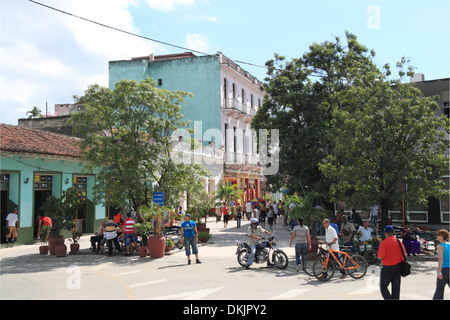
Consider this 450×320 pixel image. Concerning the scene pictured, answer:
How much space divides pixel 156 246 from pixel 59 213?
13.1 ft

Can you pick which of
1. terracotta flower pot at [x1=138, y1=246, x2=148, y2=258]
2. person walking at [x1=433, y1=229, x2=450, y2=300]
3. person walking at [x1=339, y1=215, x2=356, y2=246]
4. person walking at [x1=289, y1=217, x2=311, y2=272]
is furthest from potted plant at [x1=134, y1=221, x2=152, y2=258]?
person walking at [x1=433, y1=229, x2=450, y2=300]

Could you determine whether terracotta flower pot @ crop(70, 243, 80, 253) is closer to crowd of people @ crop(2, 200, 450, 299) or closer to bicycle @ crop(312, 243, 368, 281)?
crowd of people @ crop(2, 200, 450, 299)

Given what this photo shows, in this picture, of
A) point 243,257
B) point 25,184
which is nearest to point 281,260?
point 243,257

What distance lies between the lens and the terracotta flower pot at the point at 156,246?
15266 mm

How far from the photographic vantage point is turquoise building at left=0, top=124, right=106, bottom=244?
18359mm

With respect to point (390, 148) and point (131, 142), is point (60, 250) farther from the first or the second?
point (390, 148)

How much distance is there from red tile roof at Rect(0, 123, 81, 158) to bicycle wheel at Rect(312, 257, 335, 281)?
11.5 metres

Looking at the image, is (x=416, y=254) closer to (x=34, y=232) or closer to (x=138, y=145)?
(x=138, y=145)

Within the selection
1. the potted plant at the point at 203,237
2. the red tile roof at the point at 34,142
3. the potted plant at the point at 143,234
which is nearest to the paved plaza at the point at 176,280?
the potted plant at the point at 143,234

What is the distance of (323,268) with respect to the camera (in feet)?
35.8

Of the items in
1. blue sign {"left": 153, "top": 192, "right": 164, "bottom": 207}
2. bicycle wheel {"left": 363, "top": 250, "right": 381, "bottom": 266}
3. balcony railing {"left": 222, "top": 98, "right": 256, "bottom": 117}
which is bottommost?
bicycle wheel {"left": 363, "top": 250, "right": 381, "bottom": 266}

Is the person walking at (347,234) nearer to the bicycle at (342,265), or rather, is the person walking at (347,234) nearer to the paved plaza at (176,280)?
the paved plaza at (176,280)

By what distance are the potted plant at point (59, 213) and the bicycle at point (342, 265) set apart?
978cm

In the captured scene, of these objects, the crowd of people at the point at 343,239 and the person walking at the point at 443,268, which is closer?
the person walking at the point at 443,268
